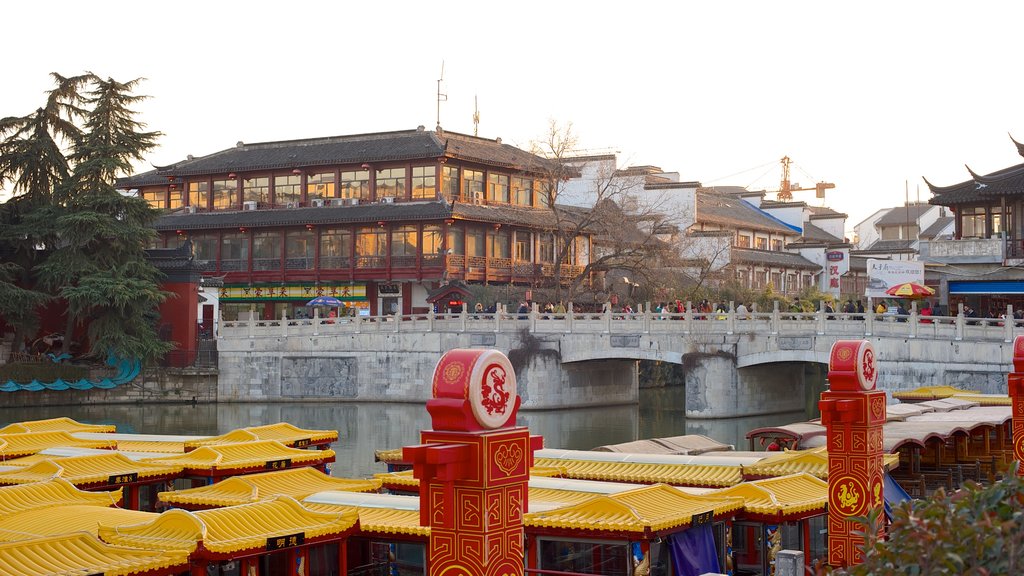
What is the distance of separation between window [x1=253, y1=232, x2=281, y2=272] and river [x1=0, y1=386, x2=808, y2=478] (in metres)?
11.6

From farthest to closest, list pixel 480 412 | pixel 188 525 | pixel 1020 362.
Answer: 1. pixel 1020 362
2. pixel 188 525
3. pixel 480 412

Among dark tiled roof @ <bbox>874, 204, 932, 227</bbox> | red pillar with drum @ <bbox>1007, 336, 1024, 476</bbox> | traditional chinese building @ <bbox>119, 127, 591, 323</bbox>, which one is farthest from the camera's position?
dark tiled roof @ <bbox>874, 204, 932, 227</bbox>

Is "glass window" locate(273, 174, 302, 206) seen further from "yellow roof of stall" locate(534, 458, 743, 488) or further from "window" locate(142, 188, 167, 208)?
"yellow roof of stall" locate(534, 458, 743, 488)

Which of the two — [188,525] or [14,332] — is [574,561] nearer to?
[188,525]

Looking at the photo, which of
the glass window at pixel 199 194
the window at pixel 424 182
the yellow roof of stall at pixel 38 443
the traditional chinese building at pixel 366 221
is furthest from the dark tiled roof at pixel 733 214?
the yellow roof of stall at pixel 38 443

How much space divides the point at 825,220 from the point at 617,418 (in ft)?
134

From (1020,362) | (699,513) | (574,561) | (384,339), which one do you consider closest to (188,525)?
(574,561)

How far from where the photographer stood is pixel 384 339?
47.6 metres

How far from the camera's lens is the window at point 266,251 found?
58.5 metres

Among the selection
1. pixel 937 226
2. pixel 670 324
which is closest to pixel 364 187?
pixel 670 324

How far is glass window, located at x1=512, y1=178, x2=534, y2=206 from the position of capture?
59.3 m

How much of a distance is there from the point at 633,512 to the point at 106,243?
37.8m

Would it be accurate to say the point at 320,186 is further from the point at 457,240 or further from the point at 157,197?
the point at 157,197

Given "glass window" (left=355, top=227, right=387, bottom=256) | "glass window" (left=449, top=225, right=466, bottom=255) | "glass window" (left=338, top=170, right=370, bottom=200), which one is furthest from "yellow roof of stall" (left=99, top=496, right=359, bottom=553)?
"glass window" (left=338, top=170, right=370, bottom=200)
